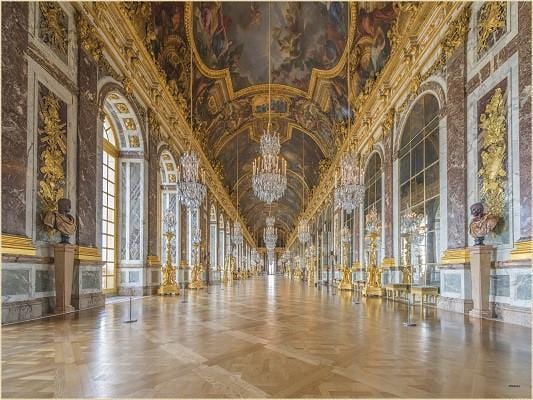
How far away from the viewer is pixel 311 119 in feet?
76.8

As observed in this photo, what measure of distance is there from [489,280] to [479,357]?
3.62 meters

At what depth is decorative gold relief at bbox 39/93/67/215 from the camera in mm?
6621

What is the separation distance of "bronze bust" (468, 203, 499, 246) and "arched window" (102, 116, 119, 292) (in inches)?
376

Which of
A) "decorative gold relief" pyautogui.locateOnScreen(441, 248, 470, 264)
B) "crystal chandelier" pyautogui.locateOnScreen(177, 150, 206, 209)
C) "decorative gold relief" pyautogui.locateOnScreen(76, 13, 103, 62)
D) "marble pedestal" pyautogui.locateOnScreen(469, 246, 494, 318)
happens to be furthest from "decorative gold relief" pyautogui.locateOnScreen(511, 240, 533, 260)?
"decorative gold relief" pyautogui.locateOnScreen(76, 13, 103, 62)

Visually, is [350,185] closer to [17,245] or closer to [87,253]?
[87,253]

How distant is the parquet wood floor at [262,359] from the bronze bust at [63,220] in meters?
1.54

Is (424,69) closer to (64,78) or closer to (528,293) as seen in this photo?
(528,293)

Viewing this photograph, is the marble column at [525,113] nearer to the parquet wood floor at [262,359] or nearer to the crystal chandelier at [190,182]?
the parquet wood floor at [262,359]

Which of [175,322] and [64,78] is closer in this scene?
[175,322]

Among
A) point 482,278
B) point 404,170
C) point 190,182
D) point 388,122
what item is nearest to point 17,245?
point 190,182

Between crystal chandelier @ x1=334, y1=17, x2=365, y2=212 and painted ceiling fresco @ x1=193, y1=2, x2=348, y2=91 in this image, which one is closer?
crystal chandelier @ x1=334, y1=17, x2=365, y2=212

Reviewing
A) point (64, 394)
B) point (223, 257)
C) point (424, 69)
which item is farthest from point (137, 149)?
point (223, 257)

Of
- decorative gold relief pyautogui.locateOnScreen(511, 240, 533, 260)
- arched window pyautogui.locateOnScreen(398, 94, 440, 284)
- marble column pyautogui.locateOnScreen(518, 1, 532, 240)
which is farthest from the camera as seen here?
arched window pyautogui.locateOnScreen(398, 94, 440, 284)

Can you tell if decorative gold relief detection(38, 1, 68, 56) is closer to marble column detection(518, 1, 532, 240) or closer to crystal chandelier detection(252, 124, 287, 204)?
crystal chandelier detection(252, 124, 287, 204)
